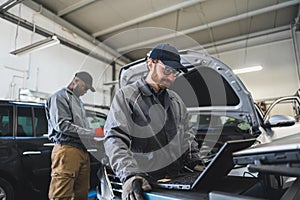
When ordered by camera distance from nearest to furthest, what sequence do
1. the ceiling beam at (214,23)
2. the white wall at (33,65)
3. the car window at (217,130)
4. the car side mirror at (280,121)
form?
the car side mirror at (280,121), the car window at (217,130), the white wall at (33,65), the ceiling beam at (214,23)

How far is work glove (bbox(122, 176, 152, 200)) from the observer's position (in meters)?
0.76

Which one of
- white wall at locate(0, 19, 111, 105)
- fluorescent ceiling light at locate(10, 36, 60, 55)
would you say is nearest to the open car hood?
fluorescent ceiling light at locate(10, 36, 60, 55)

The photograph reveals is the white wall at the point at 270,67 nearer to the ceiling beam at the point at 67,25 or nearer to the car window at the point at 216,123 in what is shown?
the ceiling beam at the point at 67,25

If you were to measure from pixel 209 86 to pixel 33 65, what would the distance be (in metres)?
Result: 4.51

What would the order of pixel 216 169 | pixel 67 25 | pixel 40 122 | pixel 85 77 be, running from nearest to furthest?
pixel 216 169, pixel 85 77, pixel 40 122, pixel 67 25

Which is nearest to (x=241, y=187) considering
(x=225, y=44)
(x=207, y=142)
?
(x=207, y=142)

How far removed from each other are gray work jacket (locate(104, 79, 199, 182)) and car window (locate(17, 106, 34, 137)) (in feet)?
7.02

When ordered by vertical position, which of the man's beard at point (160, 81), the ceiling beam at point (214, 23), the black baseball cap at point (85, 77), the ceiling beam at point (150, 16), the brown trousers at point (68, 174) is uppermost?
the ceiling beam at point (150, 16)

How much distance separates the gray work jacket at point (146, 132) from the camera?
3.11ft

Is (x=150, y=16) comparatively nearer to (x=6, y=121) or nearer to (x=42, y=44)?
(x=42, y=44)

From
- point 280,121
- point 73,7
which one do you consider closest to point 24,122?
point 280,121

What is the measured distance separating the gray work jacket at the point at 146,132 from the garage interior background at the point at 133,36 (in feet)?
14.8

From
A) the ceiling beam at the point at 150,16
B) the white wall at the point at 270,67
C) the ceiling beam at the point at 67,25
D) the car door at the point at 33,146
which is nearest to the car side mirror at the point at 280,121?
the car door at the point at 33,146

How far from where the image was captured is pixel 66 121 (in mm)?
1876
